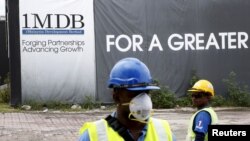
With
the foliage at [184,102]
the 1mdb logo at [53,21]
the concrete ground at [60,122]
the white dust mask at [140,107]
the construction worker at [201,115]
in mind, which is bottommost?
the concrete ground at [60,122]

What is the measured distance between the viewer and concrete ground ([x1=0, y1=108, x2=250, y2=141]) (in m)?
12.0

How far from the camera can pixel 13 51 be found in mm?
17688

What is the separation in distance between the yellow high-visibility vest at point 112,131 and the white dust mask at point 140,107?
0.46ft

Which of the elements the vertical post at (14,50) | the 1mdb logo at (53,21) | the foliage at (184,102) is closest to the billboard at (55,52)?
the 1mdb logo at (53,21)

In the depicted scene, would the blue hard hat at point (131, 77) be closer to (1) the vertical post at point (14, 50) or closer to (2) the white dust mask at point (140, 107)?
(2) the white dust mask at point (140, 107)

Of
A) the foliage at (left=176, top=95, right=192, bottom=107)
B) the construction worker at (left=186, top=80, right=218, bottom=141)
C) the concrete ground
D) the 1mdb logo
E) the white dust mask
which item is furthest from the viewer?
the foliage at (left=176, top=95, right=192, bottom=107)

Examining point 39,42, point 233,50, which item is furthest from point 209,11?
point 39,42

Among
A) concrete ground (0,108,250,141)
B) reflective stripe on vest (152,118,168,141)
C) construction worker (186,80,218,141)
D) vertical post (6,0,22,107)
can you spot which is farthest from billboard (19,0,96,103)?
reflective stripe on vest (152,118,168,141)

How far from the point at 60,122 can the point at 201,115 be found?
9795mm

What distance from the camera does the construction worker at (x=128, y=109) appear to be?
9.47 ft

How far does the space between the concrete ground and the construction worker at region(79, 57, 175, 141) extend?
8.55m

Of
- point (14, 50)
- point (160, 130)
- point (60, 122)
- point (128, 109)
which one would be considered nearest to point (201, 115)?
point (160, 130)

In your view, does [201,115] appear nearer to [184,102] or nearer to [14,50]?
[184,102]

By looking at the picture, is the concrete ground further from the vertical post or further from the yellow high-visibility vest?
the yellow high-visibility vest
